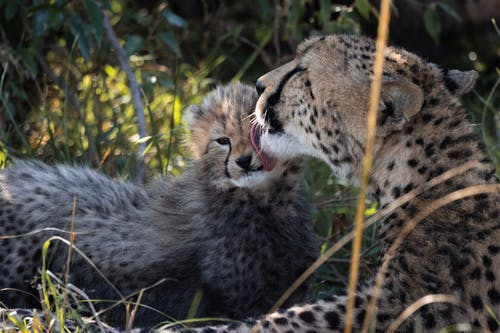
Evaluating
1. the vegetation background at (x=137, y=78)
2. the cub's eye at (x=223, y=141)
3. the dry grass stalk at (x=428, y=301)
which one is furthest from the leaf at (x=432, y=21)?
the dry grass stalk at (x=428, y=301)

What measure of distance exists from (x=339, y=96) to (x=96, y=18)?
1.55m

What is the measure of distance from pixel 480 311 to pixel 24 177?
6.63 feet

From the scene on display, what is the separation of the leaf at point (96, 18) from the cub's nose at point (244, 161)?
3.07 feet

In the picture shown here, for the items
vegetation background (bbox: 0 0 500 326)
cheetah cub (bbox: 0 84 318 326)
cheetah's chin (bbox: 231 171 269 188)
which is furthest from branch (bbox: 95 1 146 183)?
cheetah's chin (bbox: 231 171 269 188)

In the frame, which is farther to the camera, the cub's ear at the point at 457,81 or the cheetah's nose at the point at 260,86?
the cheetah's nose at the point at 260,86

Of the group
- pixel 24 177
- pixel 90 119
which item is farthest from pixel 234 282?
pixel 90 119

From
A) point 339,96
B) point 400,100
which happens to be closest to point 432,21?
point 339,96

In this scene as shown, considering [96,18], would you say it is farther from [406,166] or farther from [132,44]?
[406,166]

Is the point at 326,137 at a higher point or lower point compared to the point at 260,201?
higher

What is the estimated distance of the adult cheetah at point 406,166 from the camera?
8.34 feet

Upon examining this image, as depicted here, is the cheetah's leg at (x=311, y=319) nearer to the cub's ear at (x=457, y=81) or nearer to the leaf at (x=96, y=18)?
the cub's ear at (x=457, y=81)

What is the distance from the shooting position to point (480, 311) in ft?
8.15

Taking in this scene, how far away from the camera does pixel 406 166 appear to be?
2.71 m

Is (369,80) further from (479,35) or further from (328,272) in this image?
(479,35)
